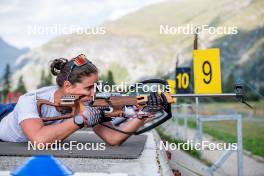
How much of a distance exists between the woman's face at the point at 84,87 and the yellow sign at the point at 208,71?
12.0ft

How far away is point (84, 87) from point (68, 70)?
0.29m

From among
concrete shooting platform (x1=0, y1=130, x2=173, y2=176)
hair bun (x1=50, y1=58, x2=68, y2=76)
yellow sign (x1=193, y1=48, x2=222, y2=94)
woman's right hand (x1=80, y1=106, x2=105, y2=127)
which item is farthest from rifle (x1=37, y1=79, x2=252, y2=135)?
yellow sign (x1=193, y1=48, x2=222, y2=94)

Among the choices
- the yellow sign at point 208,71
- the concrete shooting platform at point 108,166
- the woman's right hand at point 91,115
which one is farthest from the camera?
the yellow sign at point 208,71

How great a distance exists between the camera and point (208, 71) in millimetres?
8969

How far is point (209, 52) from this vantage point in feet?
29.5

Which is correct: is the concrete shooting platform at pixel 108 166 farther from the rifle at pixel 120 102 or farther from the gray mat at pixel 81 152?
the rifle at pixel 120 102

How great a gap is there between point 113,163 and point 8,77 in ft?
315

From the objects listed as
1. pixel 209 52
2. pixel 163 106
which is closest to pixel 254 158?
pixel 209 52

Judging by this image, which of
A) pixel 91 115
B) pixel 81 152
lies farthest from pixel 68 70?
pixel 81 152

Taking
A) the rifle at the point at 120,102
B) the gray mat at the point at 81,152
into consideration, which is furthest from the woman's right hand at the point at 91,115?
the gray mat at the point at 81,152

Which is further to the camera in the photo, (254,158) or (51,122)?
(254,158)

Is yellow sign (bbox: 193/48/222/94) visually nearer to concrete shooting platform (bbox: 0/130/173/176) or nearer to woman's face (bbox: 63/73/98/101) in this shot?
concrete shooting platform (bbox: 0/130/173/176)

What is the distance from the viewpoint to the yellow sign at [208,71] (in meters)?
Answer: 8.84

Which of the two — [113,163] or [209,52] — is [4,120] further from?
A: [209,52]
